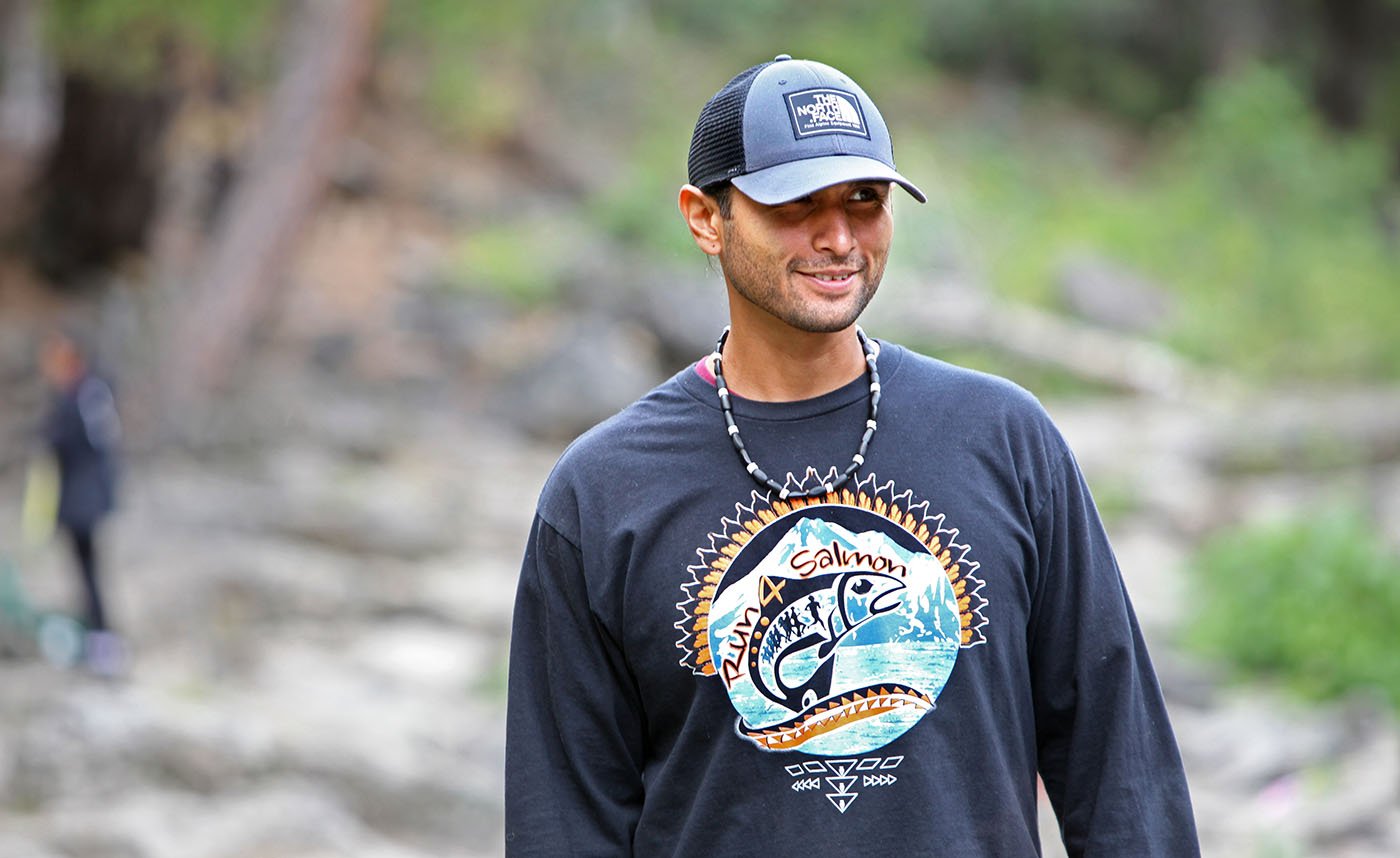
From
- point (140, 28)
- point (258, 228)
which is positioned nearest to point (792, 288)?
point (140, 28)

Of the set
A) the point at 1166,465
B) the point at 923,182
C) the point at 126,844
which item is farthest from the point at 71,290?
the point at 126,844

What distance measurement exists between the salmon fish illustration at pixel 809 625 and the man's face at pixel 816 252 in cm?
29

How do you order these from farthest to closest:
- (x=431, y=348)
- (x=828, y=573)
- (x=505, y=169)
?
1. (x=505, y=169)
2. (x=431, y=348)
3. (x=828, y=573)

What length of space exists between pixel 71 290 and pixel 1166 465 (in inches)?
431

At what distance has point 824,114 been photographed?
6.59 feet

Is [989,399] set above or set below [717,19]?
below

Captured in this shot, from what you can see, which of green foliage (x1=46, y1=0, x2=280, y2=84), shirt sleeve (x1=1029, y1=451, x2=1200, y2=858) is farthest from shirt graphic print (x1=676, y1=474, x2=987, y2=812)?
green foliage (x1=46, y1=0, x2=280, y2=84)

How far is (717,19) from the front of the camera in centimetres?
2306

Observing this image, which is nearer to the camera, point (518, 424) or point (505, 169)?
point (518, 424)

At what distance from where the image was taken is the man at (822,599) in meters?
1.97

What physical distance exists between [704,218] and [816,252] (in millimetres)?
164

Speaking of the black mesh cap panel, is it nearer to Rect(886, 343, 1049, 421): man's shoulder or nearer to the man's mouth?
the man's mouth

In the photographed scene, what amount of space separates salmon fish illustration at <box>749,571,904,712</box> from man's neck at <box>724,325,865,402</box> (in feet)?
0.75

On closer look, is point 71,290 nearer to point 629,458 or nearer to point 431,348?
point 431,348
